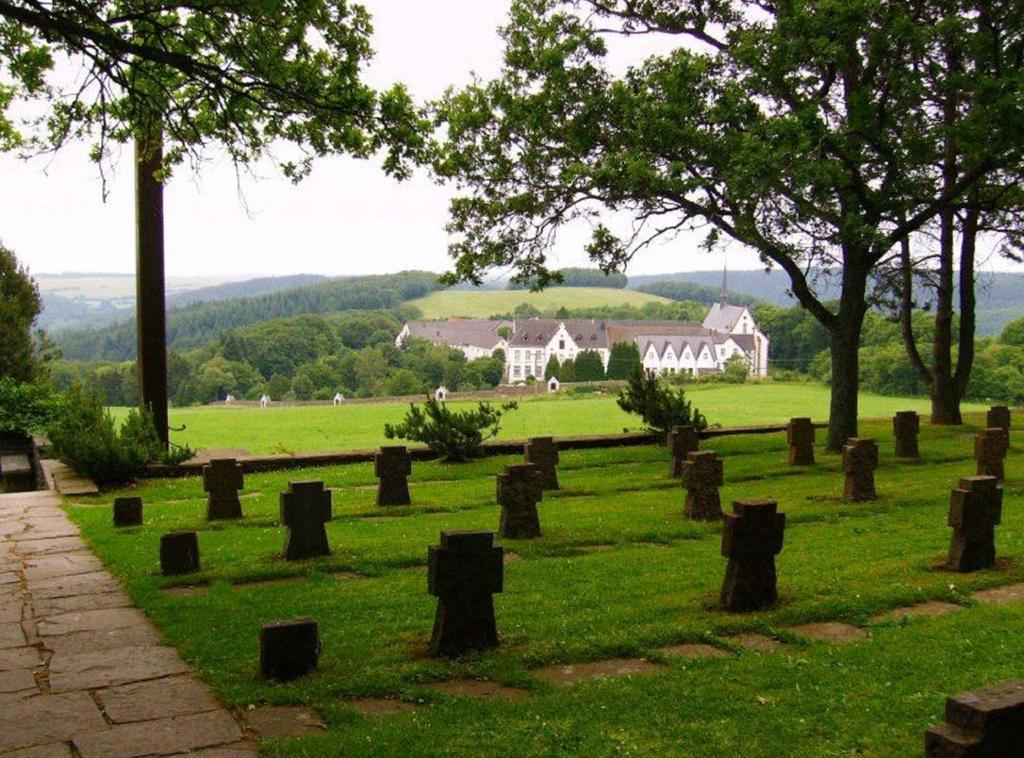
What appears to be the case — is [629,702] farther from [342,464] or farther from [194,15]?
[342,464]

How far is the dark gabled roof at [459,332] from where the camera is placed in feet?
77.9

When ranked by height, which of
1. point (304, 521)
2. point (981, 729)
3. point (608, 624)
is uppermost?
point (981, 729)

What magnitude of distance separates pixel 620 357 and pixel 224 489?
1377 centimetres

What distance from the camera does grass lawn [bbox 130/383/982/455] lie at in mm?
16656

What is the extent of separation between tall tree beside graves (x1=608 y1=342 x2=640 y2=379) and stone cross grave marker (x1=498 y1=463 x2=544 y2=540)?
1279cm

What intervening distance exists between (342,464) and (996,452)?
9.71m

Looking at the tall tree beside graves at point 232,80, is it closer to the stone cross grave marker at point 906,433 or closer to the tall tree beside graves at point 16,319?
the stone cross grave marker at point 906,433

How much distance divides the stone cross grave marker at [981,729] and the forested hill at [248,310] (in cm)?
1975

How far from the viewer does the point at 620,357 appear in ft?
72.9

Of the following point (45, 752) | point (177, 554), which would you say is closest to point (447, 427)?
point (177, 554)

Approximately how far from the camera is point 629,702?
14.1 feet

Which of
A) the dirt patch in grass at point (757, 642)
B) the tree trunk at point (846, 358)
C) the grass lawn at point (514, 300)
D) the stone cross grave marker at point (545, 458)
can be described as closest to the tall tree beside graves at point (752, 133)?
the tree trunk at point (846, 358)

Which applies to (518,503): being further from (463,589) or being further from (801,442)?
(801,442)

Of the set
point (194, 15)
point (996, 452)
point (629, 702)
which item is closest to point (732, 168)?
point (996, 452)
